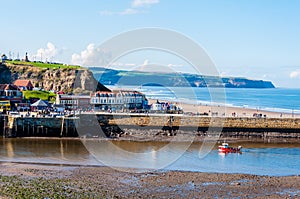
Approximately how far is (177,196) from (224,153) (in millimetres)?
16065

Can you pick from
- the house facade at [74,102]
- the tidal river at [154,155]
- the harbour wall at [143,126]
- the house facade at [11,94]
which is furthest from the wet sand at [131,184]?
the house facade at [11,94]

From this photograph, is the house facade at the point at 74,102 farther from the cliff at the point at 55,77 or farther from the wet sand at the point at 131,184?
the wet sand at the point at 131,184

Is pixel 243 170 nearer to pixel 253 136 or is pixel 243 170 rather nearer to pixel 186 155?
pixel 186 155

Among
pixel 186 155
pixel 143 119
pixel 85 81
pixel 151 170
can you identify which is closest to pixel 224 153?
pixel 186 155

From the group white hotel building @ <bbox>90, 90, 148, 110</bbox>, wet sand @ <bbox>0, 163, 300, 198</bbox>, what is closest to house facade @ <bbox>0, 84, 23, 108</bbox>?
white hotel building @ <bbox>90, 90, 148, 110</bbox>

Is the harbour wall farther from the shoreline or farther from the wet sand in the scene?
the wet sand

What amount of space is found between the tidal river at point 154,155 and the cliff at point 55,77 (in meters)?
34.3

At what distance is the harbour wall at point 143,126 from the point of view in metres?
50.4

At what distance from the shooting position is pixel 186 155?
40.6 m

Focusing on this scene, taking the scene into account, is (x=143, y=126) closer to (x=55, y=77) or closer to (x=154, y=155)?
(x=154, y=155)

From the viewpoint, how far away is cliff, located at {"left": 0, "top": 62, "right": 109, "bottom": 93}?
3211 inches

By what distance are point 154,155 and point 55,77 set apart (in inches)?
1949

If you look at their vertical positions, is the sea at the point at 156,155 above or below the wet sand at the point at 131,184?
above

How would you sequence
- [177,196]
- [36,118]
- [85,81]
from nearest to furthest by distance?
[177,196], [36,118], [85,81]
